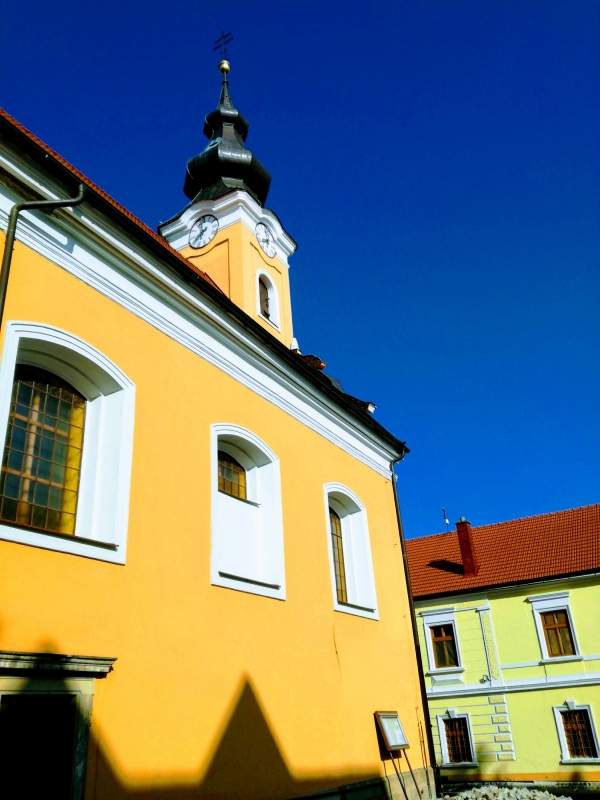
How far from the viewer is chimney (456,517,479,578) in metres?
23.8

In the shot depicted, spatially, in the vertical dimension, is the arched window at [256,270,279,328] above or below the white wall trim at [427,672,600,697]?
above

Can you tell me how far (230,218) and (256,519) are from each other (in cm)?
796

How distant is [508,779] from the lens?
2038 cm

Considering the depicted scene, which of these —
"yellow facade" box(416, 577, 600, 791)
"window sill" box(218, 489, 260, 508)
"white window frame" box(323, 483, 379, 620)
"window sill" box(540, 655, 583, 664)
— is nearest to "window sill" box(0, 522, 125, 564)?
"window sill" box(218, 489, 260, 508)

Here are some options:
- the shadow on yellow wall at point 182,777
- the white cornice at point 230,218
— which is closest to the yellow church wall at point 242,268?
the white cornice at point 230,218

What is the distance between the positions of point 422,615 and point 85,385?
19.0 metres

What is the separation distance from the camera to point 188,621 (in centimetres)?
722

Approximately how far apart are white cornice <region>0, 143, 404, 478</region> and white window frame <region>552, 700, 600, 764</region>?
1376cm

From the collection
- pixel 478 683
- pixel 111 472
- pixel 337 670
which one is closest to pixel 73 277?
pixel 111 472

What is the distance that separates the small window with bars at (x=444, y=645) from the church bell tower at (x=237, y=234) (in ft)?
42.2

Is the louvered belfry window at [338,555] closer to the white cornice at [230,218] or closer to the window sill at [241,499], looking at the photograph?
the window sill at [241,499]

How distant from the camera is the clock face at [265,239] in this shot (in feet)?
50.9

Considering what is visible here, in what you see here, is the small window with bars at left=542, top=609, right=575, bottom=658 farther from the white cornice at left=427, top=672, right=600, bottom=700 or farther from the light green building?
the white cornice at left=427, top=672, right=600, bottom=700

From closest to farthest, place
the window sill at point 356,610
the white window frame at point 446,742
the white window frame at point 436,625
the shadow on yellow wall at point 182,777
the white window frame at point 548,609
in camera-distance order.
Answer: the shadow on yellow wall at point 182,777, the window sill at point 356,610, the white window frame at point 548,609, the white window frame at point 446,742, the white window frame at point 436,625
